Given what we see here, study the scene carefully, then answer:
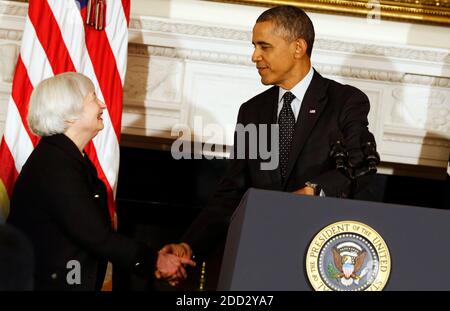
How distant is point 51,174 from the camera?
2939mm

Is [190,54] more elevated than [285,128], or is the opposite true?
[190,54]

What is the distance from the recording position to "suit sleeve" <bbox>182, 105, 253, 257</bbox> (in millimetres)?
3438

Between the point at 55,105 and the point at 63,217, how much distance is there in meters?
0.41

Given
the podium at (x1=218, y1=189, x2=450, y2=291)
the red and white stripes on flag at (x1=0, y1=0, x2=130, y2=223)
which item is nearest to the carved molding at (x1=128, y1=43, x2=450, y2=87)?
the red and white stripes on flag at (x1=0, y1=0, x2=130, y2=223)

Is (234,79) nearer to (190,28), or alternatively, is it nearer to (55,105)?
(190,28)

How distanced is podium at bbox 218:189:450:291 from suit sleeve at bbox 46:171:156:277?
0.84 metres

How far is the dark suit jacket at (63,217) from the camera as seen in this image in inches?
114

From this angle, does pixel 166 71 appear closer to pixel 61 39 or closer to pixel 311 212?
pixel 61 39

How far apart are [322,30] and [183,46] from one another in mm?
823

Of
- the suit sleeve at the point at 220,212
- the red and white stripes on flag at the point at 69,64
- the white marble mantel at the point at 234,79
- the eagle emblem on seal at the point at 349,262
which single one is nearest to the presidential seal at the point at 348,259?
the eagle emblem on seal at the point at 349,262

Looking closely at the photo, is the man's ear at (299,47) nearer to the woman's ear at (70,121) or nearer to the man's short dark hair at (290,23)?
the man's short dark hair at (290,23)

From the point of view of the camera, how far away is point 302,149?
346cm

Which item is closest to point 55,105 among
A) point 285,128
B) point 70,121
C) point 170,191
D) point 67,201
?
point 70,121

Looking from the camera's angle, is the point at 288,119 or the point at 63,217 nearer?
the point at 63,217
